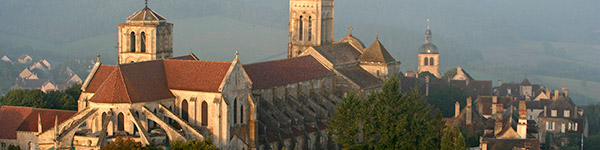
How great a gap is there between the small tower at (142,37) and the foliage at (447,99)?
47.3 meters

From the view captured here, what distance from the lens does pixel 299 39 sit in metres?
102

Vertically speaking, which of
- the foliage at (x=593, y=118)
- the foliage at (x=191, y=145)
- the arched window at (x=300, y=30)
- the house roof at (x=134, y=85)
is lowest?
the foliage at (x=593, y=118)

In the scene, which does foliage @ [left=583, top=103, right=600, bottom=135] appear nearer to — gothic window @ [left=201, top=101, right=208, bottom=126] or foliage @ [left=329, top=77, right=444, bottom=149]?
foliage @ [left=329, top=77, right=444, bottom=149]

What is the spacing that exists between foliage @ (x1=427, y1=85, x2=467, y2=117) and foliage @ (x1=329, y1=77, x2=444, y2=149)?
47.0 meters

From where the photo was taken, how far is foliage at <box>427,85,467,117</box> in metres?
123

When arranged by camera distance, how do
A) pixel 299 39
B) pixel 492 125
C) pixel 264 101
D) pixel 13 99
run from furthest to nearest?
pixel 299 39 → pixel 492 125 → pixel 13 99 → pixel 264 101

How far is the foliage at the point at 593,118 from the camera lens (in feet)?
415

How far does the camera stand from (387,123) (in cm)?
7338

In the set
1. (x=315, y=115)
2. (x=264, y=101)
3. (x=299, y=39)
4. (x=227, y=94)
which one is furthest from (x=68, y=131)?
(x=299, y=39)

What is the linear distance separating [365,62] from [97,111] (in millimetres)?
39225

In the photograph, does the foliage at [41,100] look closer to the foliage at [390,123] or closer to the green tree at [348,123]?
the green tree at [348,123]

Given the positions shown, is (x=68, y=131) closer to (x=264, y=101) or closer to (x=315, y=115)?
(x=264, y=101)

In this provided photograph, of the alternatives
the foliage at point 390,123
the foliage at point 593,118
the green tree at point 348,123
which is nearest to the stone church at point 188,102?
the green tree at point 348,123

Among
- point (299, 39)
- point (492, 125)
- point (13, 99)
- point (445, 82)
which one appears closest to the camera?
point (13, 99)
